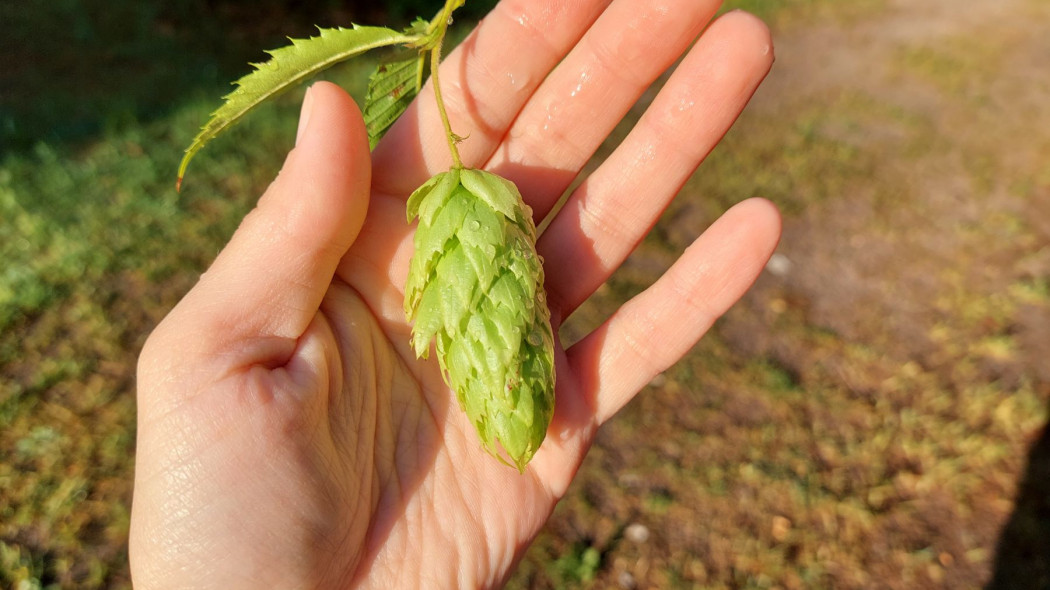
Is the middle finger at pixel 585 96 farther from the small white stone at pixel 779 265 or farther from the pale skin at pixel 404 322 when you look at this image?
the small white stone at pixel 779 265

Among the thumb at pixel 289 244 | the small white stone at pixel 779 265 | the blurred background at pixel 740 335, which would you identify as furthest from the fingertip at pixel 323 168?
the small white stone at pixel 779 265

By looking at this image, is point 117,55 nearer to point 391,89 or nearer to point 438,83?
point 391,89

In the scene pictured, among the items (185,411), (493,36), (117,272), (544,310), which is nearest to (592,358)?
(544,310)

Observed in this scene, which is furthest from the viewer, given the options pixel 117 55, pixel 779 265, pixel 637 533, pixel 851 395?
pixel 117 55

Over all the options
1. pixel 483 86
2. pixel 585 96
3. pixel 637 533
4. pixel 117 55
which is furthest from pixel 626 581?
pixel 117 55

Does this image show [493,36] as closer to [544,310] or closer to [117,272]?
[544,310]

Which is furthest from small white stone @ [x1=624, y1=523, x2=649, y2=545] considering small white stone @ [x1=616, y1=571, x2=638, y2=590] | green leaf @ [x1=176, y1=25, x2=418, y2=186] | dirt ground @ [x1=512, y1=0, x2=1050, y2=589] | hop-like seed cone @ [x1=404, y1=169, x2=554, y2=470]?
green leaf @ [x1=176, y1=25, x2=418, y2=186]
